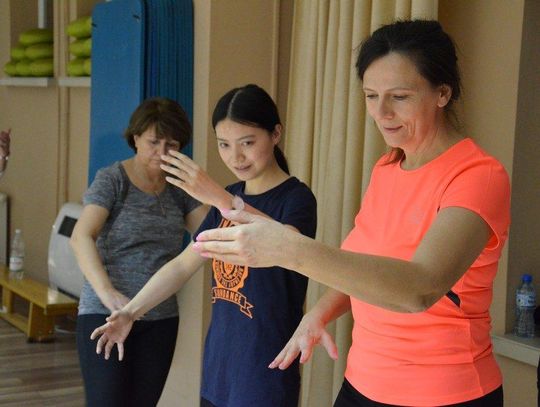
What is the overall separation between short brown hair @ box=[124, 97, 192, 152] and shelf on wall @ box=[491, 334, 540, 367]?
1.23m

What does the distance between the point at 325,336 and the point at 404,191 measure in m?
0.39

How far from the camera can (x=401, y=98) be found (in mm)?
1453

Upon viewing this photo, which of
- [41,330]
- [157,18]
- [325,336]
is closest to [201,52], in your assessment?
[157,18]

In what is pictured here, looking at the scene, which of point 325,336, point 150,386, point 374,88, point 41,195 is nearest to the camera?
point 374,88

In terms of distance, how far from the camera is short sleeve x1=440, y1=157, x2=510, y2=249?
133cm

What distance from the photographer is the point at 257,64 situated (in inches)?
138

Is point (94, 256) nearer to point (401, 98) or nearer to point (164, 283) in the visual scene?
point (164, 283)

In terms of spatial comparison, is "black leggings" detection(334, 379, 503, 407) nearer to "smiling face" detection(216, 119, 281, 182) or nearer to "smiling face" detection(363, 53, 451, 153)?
"smiling face" detection(363, 53, 451, 153)

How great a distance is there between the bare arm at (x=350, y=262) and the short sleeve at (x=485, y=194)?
0.35 ft

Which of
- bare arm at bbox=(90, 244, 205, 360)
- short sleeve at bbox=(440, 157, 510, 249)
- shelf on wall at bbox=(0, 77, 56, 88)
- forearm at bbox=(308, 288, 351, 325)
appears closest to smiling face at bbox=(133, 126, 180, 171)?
bare arm at bbox=(90, 244, 205, 360)

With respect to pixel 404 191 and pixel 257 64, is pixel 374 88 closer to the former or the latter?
pixel 404 191

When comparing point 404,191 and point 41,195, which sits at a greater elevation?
point 404,191

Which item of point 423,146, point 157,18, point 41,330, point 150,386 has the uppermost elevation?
point 157,18

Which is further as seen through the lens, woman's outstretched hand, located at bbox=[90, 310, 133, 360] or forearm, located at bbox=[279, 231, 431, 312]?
woman's outstretched hand, located at bbox=[90, 310, 133, 360]
